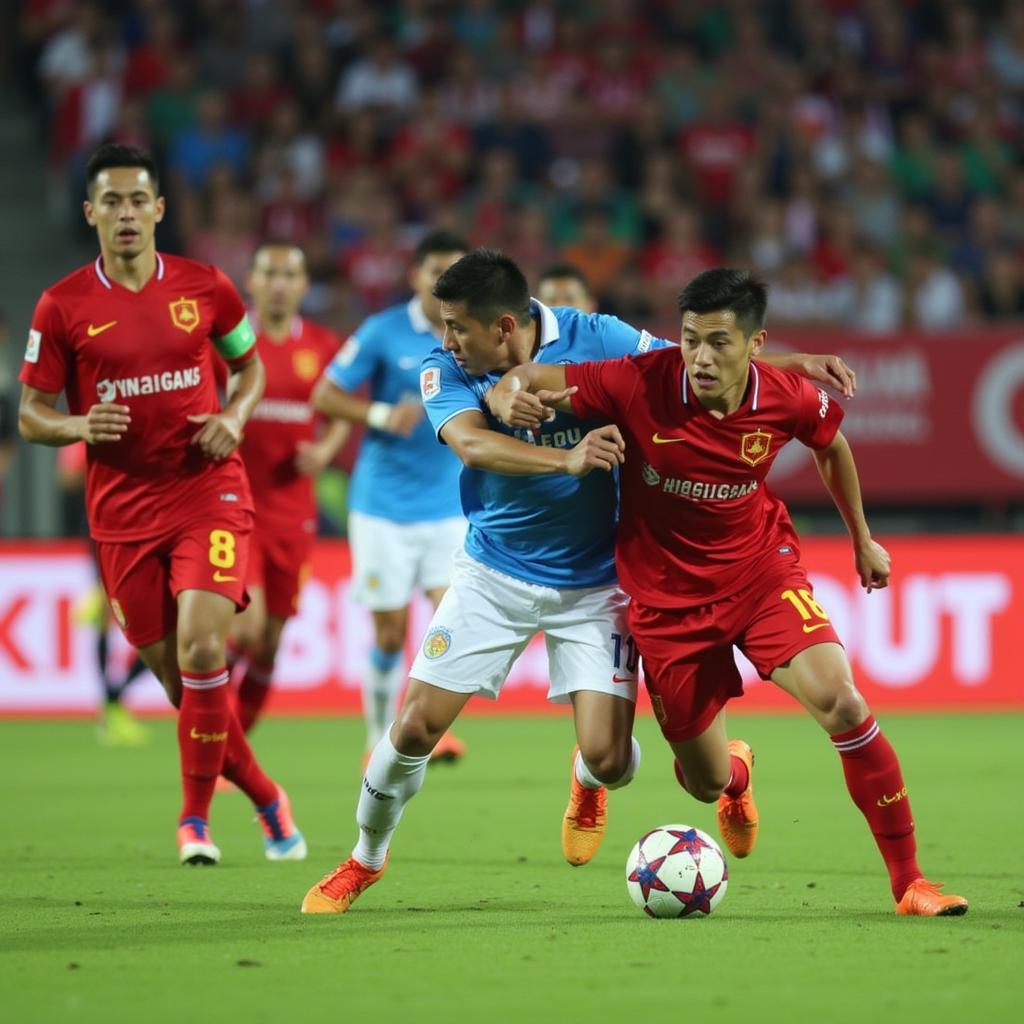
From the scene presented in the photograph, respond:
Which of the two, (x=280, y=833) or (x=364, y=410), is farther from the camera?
(x=364, y=410)

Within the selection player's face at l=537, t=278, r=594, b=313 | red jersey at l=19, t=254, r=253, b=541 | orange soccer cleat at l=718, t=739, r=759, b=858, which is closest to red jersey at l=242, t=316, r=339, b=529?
player's face at l=537, t=278, r=594, b=313

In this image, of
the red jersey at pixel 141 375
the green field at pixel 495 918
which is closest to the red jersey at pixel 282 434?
the green field at pixel 495 918

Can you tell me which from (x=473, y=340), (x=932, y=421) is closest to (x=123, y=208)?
(x=473, y=340)

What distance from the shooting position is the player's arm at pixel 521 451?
541 cm

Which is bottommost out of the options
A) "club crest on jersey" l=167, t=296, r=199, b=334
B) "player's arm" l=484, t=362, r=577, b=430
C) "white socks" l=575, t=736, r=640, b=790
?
"white socks" l=575, t=736, r=640, b=790

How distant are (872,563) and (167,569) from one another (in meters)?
2.65

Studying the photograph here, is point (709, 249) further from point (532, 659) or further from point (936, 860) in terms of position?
point (936, 860)

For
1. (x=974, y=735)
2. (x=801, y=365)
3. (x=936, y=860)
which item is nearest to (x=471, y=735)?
(x=974, y=735)

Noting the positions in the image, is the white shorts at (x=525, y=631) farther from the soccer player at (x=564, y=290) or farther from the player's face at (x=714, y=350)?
the soccer player at (x=564, y=290)

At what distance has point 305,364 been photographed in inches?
384

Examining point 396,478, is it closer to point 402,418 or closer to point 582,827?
point 402,418

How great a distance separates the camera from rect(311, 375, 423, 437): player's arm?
9289 mm

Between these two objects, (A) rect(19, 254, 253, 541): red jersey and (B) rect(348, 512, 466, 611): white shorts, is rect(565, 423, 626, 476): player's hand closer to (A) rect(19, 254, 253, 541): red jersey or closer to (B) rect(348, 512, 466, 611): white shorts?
(A) rect(19, 254, 253, 541): red jersey

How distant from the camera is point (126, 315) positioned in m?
6.91
